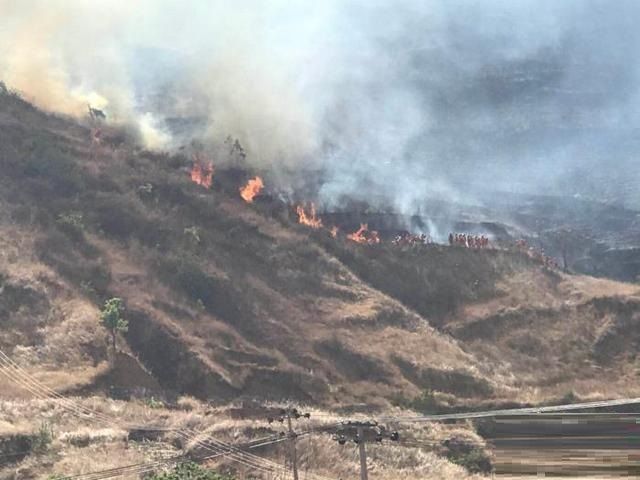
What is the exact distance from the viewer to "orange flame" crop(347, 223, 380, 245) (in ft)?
252

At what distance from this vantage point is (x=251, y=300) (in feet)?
198

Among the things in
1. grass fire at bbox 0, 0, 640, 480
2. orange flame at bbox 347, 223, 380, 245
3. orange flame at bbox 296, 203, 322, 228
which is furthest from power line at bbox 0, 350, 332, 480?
orange flame at bbox 347, 223, 380, 245

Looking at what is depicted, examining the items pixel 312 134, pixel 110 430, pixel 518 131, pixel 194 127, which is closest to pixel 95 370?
pixel 110 430

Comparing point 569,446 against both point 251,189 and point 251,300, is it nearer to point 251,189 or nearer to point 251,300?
point 251,300

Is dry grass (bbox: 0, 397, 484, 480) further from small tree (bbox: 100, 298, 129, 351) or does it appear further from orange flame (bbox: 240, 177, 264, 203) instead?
orange flame (bbox: 240, 177, 264, 203)

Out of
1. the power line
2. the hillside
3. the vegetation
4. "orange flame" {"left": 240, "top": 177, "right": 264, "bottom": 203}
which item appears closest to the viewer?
the vegetation

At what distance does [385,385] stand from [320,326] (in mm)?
8850

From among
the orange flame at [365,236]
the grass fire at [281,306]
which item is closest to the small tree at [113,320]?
the grass fire at [281,306]

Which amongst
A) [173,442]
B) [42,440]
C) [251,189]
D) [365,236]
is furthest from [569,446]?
[251,189]

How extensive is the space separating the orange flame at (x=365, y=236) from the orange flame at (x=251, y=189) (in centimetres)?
1278

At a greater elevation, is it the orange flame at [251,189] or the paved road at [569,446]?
the orange flame at [251,189]

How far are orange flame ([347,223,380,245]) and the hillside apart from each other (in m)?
2.80

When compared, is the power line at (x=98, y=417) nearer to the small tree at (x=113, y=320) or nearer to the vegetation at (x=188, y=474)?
the vegetation at (x=188, y=474)

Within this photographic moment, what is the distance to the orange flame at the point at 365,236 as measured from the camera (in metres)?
76.7
